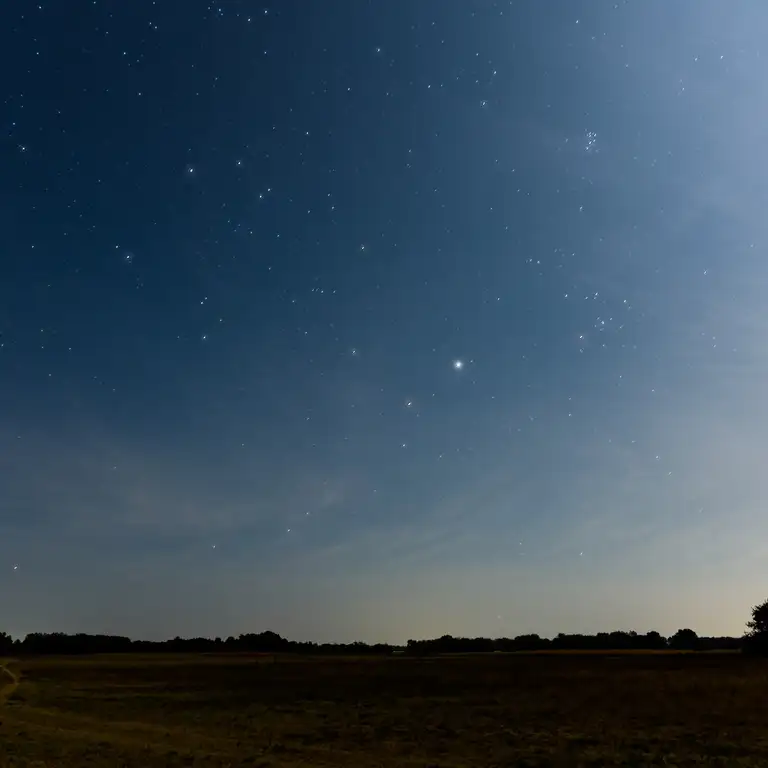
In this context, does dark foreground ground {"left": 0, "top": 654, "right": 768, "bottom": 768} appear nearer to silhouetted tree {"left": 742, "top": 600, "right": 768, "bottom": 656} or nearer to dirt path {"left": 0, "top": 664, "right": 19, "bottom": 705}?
dirt path {"left": 0, "top": 664, "right": 19, "bottom": 705}

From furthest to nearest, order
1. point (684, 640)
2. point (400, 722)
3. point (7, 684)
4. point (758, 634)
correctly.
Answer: point (684, 640) < point (758, 634) < point (7, 684) < point (400, 722)

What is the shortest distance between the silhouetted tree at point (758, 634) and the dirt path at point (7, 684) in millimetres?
88755

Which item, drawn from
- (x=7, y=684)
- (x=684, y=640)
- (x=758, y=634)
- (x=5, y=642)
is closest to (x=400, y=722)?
(x=7, y=684)

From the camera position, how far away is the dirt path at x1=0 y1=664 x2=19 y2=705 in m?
49.0

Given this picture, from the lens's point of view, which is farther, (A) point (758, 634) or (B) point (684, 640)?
(B) point (684, 640)

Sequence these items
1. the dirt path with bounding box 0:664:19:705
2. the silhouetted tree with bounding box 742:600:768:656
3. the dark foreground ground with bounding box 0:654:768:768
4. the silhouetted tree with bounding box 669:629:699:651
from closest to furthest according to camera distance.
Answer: the dark foreground ground with bounding box 0:654:768:768 < the dirt path with bounding box 0:664:19:705 < the silhouetted tree with bounding box 742:600:768:656 < the silhouetted tree with bounding box 669:629:699:651

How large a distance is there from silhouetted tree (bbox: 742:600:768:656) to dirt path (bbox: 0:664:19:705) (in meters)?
A: 88.8

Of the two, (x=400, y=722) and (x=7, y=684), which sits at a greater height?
(x=400, y=722)

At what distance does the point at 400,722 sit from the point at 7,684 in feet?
142

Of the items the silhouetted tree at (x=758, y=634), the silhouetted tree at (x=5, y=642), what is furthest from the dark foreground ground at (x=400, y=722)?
the silhouetted tree at (x=5, y=642)

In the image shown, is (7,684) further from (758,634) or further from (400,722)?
(758,634)

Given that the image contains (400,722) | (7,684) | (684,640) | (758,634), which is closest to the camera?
(400,722)

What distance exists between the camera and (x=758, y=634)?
93875 mm

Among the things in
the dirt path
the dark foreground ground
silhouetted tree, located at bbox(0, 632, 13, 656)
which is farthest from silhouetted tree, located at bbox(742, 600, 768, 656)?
silhouetted tree, located at bbox(0, 632, 13, 656)
